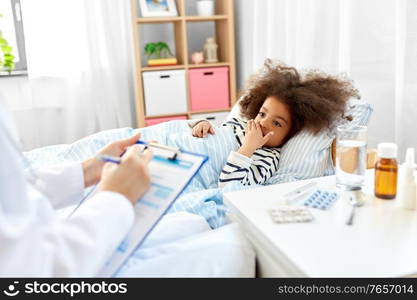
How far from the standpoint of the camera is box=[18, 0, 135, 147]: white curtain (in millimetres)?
2904

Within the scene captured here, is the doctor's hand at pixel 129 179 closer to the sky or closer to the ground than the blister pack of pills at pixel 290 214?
closer to the sky

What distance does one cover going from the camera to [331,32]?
2092 mm

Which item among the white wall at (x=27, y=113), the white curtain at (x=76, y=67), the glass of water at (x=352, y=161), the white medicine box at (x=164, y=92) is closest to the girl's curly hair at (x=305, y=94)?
the glass of water at (x=352, y=161)

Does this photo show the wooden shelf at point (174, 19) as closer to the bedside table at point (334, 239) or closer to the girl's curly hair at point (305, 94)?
the girl's curly hair at point (305, 94)

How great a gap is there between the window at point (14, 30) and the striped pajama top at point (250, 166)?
2.21 metres

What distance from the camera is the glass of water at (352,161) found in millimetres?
1030

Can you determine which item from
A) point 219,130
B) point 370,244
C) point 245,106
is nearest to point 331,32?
point 245,106

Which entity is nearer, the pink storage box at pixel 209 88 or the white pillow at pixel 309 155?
the white pillow at pixel 309 155

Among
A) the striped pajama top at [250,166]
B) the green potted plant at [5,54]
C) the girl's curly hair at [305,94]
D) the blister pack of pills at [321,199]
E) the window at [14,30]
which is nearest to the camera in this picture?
the blister pack of pills at [321,199]

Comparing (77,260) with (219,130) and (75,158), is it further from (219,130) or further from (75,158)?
(219,130)

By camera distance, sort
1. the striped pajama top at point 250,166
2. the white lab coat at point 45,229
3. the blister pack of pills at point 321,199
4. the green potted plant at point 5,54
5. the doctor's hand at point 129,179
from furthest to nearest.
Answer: the green potted plant at point 5,54, the striped pajama top at point 250,166, the blister pack of pills at point 321,199, the doctor's hand at point 129,179, the white lab coat at point 45,229

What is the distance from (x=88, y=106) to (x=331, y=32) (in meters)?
1.88

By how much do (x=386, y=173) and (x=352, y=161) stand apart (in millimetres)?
102

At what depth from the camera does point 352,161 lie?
3.41 feet
